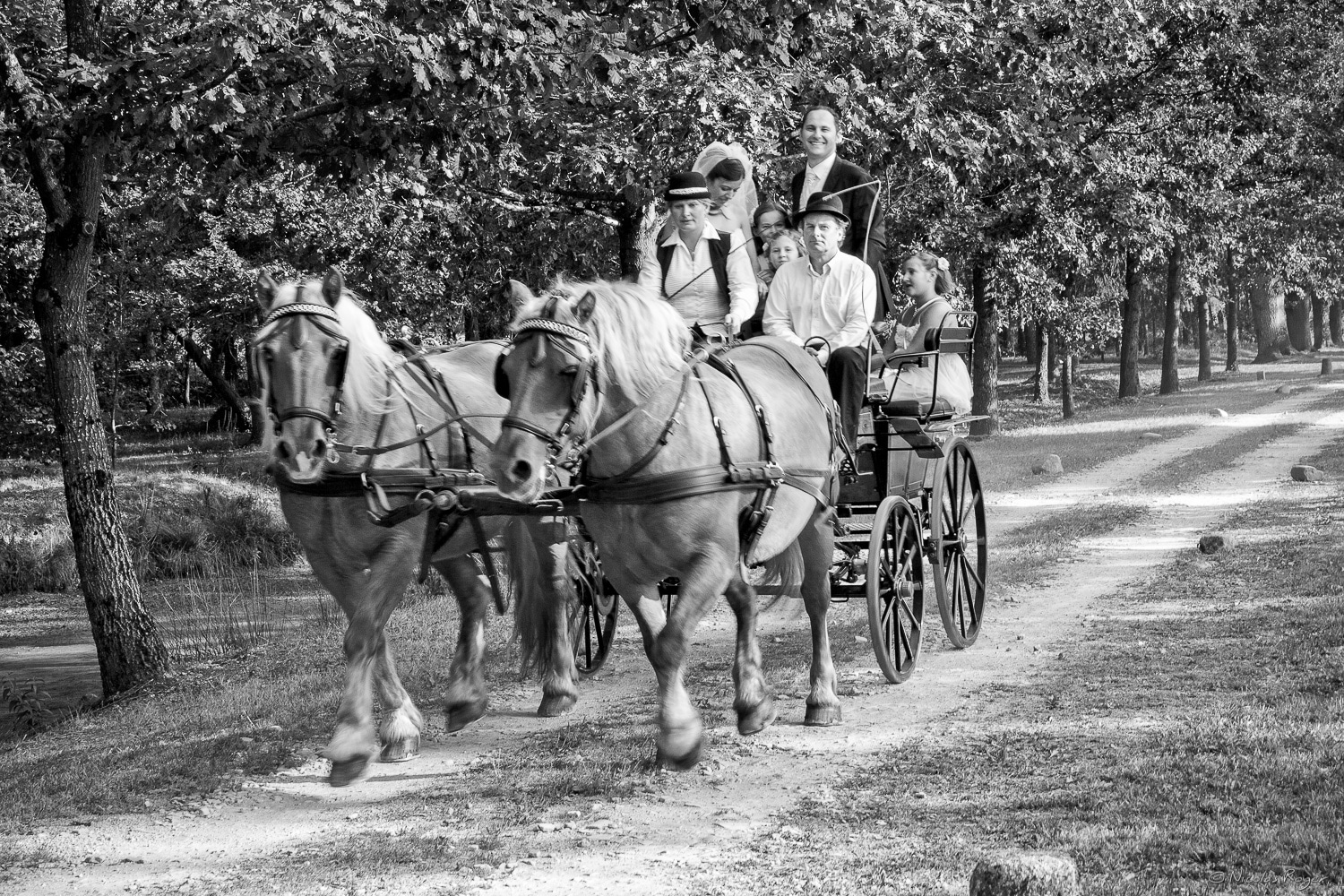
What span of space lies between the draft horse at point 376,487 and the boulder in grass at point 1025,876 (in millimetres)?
2768

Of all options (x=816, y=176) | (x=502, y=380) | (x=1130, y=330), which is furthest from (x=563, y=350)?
(x=1130, y=330)

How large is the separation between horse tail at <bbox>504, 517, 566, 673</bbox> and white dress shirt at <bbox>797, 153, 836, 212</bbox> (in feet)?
9.88

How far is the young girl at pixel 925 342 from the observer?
8.73 meters

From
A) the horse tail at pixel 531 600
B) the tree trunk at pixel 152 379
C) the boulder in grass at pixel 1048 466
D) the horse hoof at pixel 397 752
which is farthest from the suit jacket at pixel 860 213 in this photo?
the tree trunk at pixel 152 379

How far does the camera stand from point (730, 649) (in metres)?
9.04

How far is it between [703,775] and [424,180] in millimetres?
8756

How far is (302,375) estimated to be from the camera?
5715 millimetres

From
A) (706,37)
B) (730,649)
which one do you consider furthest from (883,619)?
(706,37)

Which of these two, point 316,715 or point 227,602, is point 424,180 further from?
point 316,715

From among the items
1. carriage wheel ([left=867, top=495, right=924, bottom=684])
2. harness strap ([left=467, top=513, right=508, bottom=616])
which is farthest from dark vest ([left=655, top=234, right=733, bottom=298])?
harness strap ([left=467, top=513, right=508, bottom=616])

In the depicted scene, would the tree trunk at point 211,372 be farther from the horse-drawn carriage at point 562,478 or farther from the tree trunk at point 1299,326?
the tree trunk at point 1299,326

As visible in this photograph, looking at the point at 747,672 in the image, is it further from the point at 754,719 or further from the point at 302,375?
the point at 302,375

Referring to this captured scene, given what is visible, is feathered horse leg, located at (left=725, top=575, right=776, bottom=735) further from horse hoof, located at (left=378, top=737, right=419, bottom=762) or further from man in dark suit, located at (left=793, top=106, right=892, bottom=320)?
man in dark suit, located at (left=793, top=106, right=892, bottom=320)

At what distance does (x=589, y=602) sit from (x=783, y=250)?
2.46 meters
